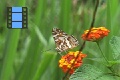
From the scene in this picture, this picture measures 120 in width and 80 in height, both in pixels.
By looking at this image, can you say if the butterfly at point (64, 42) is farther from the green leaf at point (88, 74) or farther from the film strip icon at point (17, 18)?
the film strip icon at point (17, 18)

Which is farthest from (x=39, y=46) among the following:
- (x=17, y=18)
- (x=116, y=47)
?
(x=116, y=47)

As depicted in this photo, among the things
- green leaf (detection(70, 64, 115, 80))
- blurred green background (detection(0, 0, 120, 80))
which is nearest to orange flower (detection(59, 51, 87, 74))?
green leaf (detection(70, 64, 115, 80))

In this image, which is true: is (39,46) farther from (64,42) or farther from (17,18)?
(64,42)

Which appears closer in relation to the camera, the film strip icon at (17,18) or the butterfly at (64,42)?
the butterfly at (64,42)

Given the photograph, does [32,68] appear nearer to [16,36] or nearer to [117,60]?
[16,36]

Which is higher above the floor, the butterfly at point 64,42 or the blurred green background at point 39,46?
the butterfly at point 64,42

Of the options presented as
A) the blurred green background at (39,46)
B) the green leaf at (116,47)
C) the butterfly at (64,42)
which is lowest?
the blurred green background at (39,46)

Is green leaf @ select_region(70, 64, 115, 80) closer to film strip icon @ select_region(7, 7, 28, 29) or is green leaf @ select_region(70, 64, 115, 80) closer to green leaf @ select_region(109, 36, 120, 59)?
green leaf @ select_region(109, 36, 120, 59)

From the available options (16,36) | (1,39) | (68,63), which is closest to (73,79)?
(68,63)

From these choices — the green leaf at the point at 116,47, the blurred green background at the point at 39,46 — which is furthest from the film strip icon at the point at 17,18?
the green leaf at the point at 116,47
